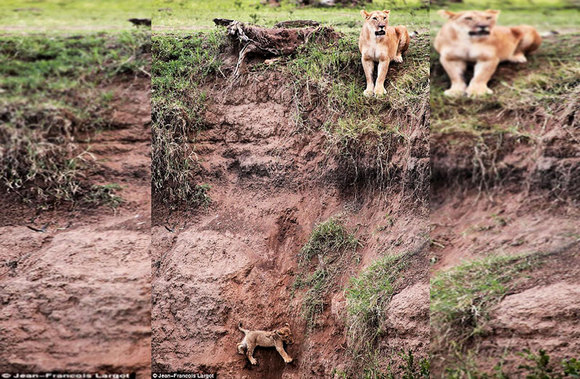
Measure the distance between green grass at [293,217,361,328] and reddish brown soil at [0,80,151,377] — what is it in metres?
0.75

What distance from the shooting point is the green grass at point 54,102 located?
9.73 feet

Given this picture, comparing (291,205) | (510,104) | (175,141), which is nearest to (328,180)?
(291,205)

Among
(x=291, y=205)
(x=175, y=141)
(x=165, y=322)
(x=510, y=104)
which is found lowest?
(x=165, y=322)

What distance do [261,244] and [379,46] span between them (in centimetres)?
107

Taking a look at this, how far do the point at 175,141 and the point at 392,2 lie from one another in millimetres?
1245

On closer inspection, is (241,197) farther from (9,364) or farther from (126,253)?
(9,364)

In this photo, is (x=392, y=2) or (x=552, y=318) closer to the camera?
(x=552, y=318)

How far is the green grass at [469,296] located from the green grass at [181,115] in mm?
1229

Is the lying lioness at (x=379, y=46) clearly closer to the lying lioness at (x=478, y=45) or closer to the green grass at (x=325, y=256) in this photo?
the lying lioness at (x=478, y=45)

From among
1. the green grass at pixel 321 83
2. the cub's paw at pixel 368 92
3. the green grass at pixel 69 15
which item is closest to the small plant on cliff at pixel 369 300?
the green grass at pixel 321 83

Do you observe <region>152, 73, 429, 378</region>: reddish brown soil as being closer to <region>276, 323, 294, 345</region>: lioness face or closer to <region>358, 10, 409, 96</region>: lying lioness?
<region>276, 323, 294, 345</region>: lioness face

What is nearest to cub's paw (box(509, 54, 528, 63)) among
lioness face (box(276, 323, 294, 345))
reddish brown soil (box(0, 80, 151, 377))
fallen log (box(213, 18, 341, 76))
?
fallen log (box(213, 18, 341, 76))

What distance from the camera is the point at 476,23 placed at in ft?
9.42

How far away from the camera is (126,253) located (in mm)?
2930
